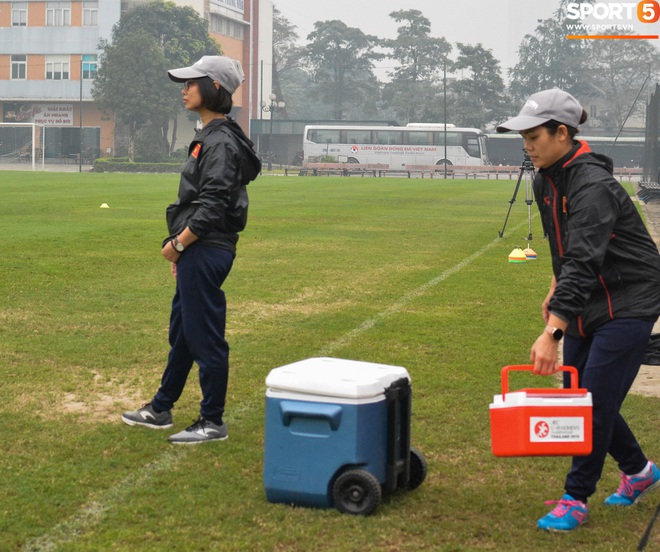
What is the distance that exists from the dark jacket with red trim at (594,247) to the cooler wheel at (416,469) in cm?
90

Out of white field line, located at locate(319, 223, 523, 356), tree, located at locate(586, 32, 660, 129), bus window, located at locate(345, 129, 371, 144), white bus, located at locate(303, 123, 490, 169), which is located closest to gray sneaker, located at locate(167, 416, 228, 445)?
white field line, located at locate(319, 223, 523, 356)

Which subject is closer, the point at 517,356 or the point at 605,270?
the point at 605,270

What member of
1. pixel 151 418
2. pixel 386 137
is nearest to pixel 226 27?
pixel 386 137

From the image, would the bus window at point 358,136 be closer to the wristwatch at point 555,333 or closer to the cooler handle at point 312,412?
the cooler handle at point 312,412

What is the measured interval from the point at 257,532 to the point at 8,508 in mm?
1043

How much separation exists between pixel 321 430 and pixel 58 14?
8989 cm

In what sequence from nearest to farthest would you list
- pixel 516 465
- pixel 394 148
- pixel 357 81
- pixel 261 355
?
pixel 516 465 < pixel 261 355 < pixel 394 148 < pixel 357 81

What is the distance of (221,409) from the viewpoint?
5.75 meters

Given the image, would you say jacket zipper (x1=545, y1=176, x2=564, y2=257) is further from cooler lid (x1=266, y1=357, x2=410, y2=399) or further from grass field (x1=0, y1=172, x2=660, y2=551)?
grass field (x1=0, y1=172, x2=660, y2=551)

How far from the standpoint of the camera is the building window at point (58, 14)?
8906 cm

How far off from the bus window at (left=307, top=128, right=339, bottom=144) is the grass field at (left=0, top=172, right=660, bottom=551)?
6420 centimetres

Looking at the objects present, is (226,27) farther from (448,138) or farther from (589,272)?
(589,272)

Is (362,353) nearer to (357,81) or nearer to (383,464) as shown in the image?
(383,464)

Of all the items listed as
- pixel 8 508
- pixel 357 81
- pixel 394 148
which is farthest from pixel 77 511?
pixel 357 81
